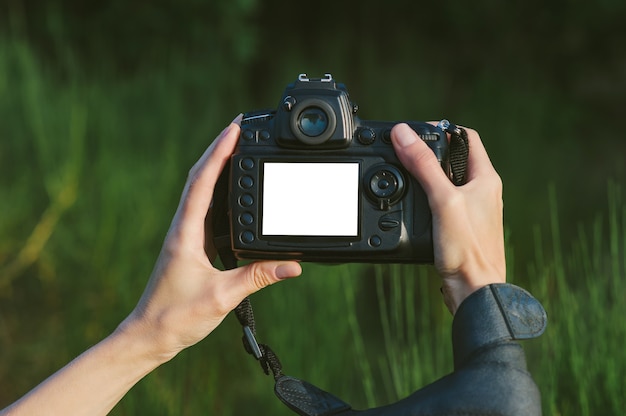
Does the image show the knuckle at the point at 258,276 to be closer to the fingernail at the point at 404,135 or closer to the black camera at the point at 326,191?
the black camera at the point at 326,191

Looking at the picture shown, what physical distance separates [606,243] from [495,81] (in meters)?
2.14

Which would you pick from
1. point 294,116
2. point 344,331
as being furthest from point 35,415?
point 344,331

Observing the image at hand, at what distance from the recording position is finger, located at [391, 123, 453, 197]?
69cm

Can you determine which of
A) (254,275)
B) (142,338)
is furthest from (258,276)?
(142,338)

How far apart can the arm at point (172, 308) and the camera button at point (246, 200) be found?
38 millimetres

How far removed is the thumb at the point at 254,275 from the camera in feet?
2.48

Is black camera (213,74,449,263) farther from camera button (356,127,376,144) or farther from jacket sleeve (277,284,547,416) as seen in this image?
jacket sleeve (277,284,547,416)

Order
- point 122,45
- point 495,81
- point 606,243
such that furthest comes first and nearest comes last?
point 495,81, point 122,45, point 606,243

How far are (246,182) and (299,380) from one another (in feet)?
0.60

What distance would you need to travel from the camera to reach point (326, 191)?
2.55ft

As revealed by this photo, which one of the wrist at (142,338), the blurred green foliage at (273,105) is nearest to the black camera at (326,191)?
the wrist at (142,338)

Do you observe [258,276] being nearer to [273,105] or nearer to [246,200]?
[246,200]

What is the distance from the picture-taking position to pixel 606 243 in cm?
325

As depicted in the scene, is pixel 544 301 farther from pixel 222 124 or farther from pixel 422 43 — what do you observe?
pixel 422 43
